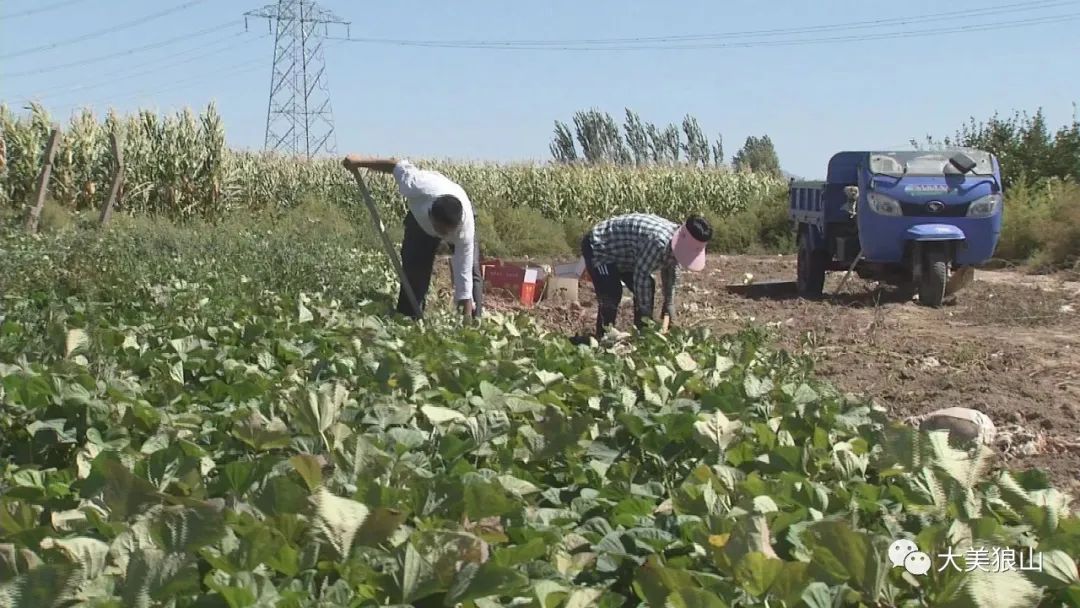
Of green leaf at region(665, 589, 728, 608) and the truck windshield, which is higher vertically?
the truck windshield

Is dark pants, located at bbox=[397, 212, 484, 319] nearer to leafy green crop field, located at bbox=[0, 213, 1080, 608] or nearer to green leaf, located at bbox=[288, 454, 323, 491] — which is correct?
leafy green crop field, located at bbox=[0, 213, 1080, 608]

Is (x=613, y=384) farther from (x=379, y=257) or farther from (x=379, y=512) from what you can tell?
(x=379, y=257)

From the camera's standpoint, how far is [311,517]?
199cm

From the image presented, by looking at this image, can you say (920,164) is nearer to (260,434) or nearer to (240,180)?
(260,434)

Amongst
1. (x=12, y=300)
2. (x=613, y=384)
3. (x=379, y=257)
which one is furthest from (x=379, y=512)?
(x=379, y=257)

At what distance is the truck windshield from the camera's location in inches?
458

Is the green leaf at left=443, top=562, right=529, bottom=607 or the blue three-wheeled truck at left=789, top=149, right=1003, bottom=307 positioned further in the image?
the blue three-wheeled truck at left=789, top=149, right=1003, bottom=307

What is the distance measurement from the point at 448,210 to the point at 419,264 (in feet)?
2.93

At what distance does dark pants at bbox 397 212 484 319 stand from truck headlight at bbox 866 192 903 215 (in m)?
4.82

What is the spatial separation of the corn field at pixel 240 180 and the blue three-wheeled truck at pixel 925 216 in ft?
33.1

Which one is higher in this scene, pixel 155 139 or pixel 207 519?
pixel 155 139

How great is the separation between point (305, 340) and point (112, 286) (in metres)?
3.87

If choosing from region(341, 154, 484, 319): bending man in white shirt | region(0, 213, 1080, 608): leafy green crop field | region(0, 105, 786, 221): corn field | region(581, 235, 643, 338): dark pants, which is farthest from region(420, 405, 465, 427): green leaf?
region(0, 105, 786, 221): corn field

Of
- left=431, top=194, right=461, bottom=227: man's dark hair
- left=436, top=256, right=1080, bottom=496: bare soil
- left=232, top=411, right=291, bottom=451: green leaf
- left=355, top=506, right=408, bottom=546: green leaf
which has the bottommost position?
left=436, top=256, right=1080, bottom=496: bare soil
